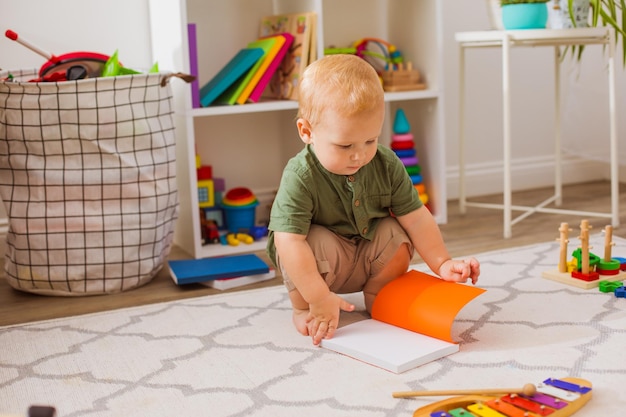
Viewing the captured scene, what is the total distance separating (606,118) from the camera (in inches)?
109

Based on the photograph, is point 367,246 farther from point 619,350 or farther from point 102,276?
point 102,276

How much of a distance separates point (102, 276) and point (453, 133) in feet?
→ 4.55

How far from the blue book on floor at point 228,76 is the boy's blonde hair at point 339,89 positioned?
29.3 inches

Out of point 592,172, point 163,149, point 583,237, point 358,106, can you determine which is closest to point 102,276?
point 163,149

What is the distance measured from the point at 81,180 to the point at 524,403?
1.08m

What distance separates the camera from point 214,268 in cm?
182

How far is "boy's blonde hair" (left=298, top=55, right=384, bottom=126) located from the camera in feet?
4.27

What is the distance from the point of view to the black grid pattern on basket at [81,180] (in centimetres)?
171

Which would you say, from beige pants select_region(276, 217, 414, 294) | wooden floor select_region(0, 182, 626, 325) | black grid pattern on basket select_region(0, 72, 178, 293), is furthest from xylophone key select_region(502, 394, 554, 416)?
black grid pattern on basket select_region(0, 72, 178, 293)

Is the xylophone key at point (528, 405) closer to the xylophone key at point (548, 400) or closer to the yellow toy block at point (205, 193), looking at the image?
the xylophone key at point (548, 400)

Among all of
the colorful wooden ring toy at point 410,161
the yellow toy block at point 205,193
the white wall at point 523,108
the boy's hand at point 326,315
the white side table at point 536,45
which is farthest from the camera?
the white wall at point 523,108

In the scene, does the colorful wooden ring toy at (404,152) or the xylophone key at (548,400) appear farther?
the colorful wooden ring toy at (404,152)

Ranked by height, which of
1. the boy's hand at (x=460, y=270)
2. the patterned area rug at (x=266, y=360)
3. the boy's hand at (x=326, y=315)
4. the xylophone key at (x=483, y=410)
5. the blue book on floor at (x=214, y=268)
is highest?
the boy's hand at (x=460, y=270)

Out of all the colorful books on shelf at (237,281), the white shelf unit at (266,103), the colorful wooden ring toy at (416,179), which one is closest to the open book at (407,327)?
the colorful books on shelf at (237,281)
